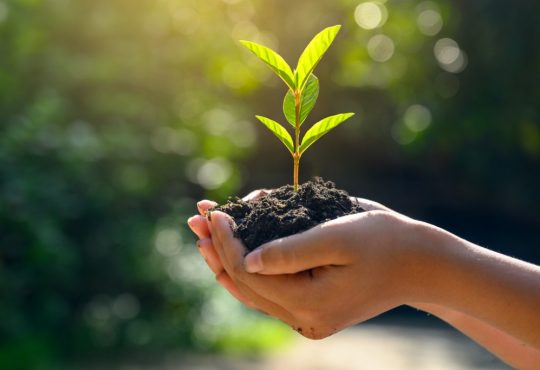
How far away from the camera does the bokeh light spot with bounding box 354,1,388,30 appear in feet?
33.6

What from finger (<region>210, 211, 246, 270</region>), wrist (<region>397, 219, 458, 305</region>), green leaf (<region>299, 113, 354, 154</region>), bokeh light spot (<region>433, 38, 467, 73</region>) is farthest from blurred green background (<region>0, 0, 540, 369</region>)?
wrist (<region>397, 219, 458, 305</region>)

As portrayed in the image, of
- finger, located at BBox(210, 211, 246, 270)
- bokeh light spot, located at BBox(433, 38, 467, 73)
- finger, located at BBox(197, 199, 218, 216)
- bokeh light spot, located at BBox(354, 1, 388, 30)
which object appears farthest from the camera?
bokeh light spot, located at BBox(354, 1, 388, 30)

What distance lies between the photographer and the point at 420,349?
690cm

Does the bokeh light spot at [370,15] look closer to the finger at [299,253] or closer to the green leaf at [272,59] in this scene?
the green leaf at [272,59]

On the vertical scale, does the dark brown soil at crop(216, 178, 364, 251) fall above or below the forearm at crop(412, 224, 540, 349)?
above

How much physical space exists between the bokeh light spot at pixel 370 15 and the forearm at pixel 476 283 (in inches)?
355

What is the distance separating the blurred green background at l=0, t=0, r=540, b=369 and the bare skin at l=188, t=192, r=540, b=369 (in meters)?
4.17

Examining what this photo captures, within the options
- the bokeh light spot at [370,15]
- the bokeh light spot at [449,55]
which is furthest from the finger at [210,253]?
the bokeh light spot at [370,15]

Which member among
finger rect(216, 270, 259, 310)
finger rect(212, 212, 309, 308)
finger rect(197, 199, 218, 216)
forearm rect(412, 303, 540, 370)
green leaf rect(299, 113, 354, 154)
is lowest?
forearm rect(412, 303, 540, 370)

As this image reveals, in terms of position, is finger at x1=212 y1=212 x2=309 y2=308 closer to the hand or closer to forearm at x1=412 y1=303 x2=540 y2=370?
the hand

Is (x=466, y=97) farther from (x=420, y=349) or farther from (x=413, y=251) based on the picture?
(x=413, y=251)

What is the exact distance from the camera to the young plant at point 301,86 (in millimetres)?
1815

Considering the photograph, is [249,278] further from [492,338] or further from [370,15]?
[370,15]

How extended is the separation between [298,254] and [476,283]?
0.36 meters
